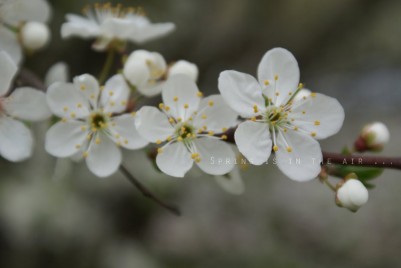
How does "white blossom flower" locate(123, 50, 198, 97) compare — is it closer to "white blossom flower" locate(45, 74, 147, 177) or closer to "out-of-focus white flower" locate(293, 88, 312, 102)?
"white blossom flower" locate(45, 74, 147, 177)

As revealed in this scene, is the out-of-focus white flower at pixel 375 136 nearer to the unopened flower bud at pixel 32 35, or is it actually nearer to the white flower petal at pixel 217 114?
the white flower petal at pixel 217 114

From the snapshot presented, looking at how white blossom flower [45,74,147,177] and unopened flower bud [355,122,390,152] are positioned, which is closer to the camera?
white blossom flower [45,74,147,177]

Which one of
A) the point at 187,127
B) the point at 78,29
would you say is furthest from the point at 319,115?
the point at 78,29

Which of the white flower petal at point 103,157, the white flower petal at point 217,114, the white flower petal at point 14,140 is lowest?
the white flower petal at point 14,140

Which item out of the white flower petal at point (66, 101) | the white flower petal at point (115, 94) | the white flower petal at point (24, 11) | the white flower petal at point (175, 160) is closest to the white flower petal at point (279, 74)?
the white flower petal at point (175, 160)

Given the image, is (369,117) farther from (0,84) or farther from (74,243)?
(0,84)

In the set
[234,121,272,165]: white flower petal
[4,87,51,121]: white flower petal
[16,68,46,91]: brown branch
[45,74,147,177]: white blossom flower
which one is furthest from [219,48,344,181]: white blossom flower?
[16,68,46,91]: brown branch

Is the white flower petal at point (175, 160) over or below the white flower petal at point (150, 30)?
below
